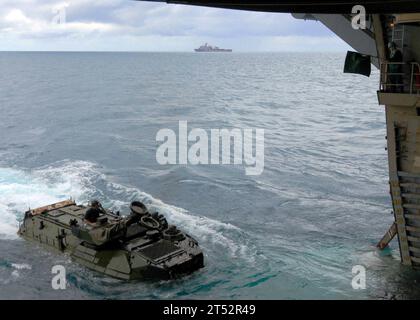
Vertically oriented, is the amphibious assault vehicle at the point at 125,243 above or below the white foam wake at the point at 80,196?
above

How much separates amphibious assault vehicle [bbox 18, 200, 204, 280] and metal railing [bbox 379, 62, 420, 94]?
376 inches

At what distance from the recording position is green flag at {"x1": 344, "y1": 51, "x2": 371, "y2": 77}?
21016mm

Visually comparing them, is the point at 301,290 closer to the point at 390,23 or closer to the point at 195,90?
the point at 390,23

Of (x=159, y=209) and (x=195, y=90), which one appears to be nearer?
(x=159, y=209)

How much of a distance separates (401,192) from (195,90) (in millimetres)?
67669

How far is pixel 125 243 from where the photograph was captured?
71.5 feet

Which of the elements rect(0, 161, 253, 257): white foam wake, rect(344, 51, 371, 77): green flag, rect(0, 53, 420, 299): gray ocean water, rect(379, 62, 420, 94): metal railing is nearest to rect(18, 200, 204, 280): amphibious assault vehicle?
rect(0, 53, 420, 299): gray ocean water

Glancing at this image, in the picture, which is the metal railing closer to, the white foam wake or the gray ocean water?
the gray ocean water

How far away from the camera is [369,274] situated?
21812 mm

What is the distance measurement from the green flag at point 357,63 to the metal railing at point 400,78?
1380 millimetres

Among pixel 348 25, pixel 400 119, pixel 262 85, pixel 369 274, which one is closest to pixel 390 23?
pixel 348 25

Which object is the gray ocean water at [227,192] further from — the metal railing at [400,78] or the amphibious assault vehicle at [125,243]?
the metal railing at [400,78]

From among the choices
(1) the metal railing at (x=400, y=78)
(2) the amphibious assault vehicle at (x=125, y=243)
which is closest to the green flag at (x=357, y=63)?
(1) the metal railing at (x=400, y=78)

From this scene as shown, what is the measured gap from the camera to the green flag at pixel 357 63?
2102 centimetres
